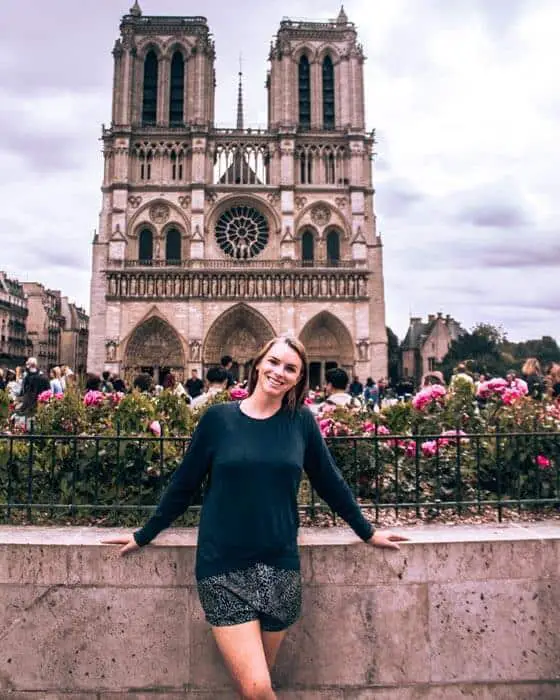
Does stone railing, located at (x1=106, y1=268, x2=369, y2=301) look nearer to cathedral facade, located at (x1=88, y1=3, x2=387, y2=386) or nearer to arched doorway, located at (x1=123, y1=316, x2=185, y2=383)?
cathedral facade, located at (x1=88, y1=3, x2=387, y2=386)

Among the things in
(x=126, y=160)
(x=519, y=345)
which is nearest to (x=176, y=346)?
(x=126, y=160)

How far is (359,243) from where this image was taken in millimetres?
32031

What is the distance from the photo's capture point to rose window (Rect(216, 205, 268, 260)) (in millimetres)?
32938

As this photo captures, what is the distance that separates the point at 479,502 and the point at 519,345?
215ft

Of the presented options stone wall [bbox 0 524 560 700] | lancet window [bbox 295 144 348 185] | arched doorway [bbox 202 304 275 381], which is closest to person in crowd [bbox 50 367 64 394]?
stone wall [bbox 0 524 560 700]

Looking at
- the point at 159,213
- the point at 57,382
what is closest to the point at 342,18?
the point at 159,213

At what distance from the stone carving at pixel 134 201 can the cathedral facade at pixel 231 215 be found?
0.18ft

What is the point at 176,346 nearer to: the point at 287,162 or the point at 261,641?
the point at 287,162

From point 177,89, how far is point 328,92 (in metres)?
8.93

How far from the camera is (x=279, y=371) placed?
2.37 m

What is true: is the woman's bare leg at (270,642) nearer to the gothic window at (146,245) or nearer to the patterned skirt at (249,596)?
the patterned skirt at (249,596)

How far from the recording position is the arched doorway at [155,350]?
3131cm

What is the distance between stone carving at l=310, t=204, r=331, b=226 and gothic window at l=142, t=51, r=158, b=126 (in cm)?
1075

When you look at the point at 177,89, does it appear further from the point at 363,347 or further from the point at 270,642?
the point at 270,642
